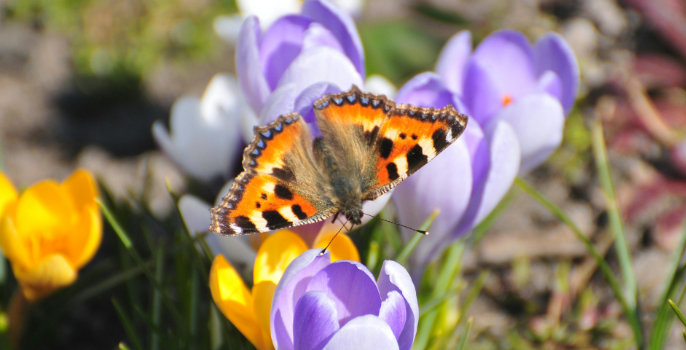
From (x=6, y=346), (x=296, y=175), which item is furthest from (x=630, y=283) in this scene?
(x=6, y=346)

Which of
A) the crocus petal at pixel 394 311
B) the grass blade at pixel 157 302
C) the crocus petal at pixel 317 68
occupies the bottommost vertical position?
the grass blade at pixel 157 302

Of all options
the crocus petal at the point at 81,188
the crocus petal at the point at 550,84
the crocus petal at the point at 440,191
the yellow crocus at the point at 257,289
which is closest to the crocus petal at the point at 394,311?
the yellow crocus at the point at 257,289

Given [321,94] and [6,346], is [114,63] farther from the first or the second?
[321,94]

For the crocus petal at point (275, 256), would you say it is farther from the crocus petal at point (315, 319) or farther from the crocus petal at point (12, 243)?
the crocus petal at point (12, 243)

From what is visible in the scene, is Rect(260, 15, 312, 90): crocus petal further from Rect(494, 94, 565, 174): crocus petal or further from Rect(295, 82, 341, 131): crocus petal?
Rect(494, 94, 565, 174): crocus petal

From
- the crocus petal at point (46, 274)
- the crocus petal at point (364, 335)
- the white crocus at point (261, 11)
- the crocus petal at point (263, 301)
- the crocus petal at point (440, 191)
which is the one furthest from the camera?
the white crocus at point (261, 11)

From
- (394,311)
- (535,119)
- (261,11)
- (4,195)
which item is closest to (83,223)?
(4,195)

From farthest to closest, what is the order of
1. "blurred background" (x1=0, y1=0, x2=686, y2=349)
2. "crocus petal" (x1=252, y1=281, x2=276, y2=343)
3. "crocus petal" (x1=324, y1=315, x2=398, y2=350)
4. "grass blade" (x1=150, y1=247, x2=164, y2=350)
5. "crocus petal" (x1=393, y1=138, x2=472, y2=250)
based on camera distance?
"blurred background" (x1=0, y1=0, x2=686, y2=349), "grass blade" (x1=150, y1=247, x2=164, y2=350), "crocus petal" (x1=393, y1=138, x2=472, y2=250), "crocus petal" (x1=252, y1=281, x2=276, y2=343), "crocus petal" (x1=324, y1=315, x2=398, y2=350)

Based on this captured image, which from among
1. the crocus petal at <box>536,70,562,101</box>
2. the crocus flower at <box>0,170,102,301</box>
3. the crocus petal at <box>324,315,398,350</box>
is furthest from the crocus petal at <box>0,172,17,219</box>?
the crocus petal at <box>536,70,562,101</box>
